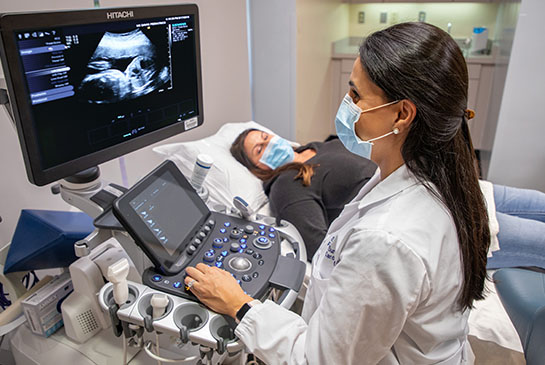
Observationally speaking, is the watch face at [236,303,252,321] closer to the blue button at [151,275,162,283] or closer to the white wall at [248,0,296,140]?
the blue button at [151,275,162,283]

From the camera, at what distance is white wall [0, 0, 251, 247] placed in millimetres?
1408

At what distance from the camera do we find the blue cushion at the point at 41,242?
112cm

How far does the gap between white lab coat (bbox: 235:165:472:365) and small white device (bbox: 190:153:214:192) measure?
0.48 m

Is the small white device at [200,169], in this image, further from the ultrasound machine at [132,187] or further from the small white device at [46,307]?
the small white device at [46,307]

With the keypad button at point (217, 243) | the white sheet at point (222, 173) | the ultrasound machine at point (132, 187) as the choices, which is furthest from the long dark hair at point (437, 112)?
the white sheet at point (222, 173)

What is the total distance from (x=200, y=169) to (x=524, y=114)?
2255mm

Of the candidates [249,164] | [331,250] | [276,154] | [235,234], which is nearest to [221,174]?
[249,164]

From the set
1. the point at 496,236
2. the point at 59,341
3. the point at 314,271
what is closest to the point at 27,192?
the point at 59,341

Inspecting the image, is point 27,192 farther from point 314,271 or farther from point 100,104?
point 314,271

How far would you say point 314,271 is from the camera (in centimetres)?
104

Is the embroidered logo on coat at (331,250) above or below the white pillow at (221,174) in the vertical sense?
above

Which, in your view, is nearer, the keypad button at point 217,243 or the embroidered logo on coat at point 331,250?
the embroidered logo on coat at point 331,250

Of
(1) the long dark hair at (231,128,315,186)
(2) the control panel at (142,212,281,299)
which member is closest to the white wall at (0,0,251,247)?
(1) the long dark hair at (231,128,315,186)

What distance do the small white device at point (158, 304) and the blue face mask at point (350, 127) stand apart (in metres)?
0.53
